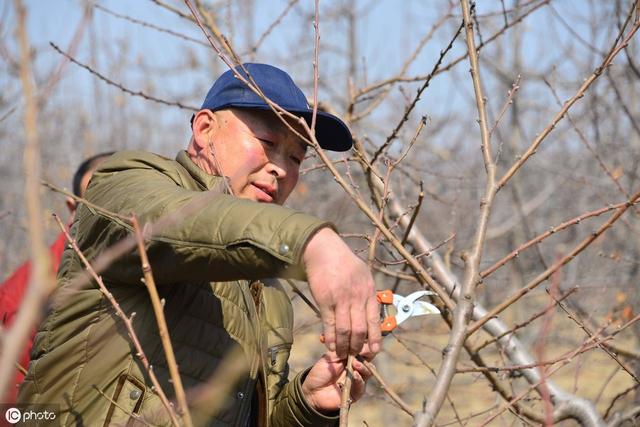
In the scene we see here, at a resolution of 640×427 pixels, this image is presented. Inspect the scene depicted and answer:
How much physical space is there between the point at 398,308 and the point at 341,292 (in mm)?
Answer: 761

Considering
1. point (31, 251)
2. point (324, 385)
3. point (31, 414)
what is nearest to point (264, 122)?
point (324, 385)

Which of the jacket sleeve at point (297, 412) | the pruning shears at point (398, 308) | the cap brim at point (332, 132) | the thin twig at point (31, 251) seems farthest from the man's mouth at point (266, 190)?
the thin twig at point (31, 251)

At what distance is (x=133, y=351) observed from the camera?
198cm

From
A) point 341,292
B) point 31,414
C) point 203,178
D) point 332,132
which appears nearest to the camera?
point 341,292

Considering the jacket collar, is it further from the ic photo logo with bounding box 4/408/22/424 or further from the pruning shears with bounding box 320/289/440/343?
the ic photo logo with bounding box 4/408/22/424

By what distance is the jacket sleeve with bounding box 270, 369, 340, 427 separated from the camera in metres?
2.53

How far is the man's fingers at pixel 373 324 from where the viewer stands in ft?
4.92

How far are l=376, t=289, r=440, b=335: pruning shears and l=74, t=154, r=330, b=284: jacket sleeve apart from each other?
54cm

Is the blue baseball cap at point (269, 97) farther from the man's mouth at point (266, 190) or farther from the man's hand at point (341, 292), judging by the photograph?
the man's hand at point (341, 292)

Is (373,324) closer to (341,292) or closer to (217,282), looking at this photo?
(341,292)

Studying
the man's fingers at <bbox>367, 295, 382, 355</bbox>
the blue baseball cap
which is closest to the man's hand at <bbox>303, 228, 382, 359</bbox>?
the man's fingers at <bbox>367, 295, 382, 355</bbox>

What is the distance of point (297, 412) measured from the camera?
255 cm

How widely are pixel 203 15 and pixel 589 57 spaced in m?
3.30

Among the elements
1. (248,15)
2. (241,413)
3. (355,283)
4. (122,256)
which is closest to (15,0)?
(355,283)
